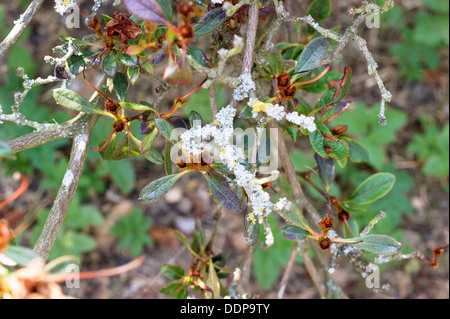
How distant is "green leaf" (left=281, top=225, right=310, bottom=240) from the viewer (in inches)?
41.3

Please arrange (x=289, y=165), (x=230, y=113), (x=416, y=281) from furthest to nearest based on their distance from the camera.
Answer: (x=416, y=281) < (x=289, y=165) < (x=230, y=113)

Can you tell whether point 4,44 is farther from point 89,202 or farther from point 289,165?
point 89,202

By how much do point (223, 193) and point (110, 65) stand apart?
43 cm

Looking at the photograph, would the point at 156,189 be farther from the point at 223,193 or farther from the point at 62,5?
the point at 62,5

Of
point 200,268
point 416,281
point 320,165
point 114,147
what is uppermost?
point 114,147

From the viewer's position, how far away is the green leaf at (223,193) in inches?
39.4

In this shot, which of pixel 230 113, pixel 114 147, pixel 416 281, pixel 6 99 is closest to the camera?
pixel 230 113

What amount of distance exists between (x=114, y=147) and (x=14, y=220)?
1429 mm

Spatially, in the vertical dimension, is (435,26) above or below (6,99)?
above

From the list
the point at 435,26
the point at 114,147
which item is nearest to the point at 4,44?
the point at 114,147

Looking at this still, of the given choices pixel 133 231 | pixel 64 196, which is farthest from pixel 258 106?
pixel 133 231

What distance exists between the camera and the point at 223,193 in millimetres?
1007

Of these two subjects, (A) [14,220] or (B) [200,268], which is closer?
(B) [200,268]

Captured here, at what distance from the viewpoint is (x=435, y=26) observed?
2.23m
